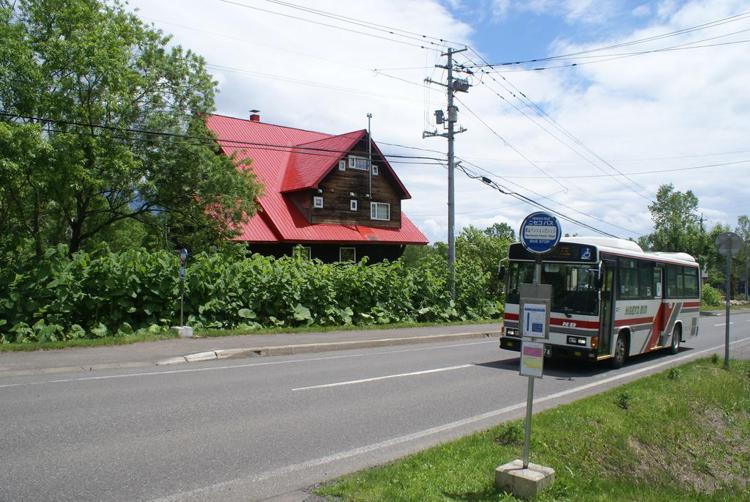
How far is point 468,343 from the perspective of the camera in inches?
737

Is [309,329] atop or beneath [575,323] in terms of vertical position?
beneath

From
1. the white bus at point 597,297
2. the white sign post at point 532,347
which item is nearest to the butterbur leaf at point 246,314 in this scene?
the white bus at point 597,297

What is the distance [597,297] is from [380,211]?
2565 cm

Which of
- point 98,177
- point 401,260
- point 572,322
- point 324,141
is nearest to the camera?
point 572,322

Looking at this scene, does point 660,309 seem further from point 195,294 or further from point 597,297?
point 195,294

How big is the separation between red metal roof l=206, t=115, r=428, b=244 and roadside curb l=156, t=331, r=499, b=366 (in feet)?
44.8

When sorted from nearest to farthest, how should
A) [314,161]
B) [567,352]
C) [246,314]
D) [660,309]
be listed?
[567,352]
[660,309]
[246,314]
[314,161]

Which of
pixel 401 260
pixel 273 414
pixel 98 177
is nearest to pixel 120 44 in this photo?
pixel 98 177

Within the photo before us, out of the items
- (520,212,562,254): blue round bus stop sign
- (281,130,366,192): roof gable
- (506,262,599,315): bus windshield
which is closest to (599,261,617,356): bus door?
(506,262,599,315): bus windshield

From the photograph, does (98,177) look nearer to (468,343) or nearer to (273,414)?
(468,343)

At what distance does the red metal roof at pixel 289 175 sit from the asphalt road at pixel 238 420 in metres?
19.5

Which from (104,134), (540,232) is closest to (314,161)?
(104,134)

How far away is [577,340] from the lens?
40.6ft

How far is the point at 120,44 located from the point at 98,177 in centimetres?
450
